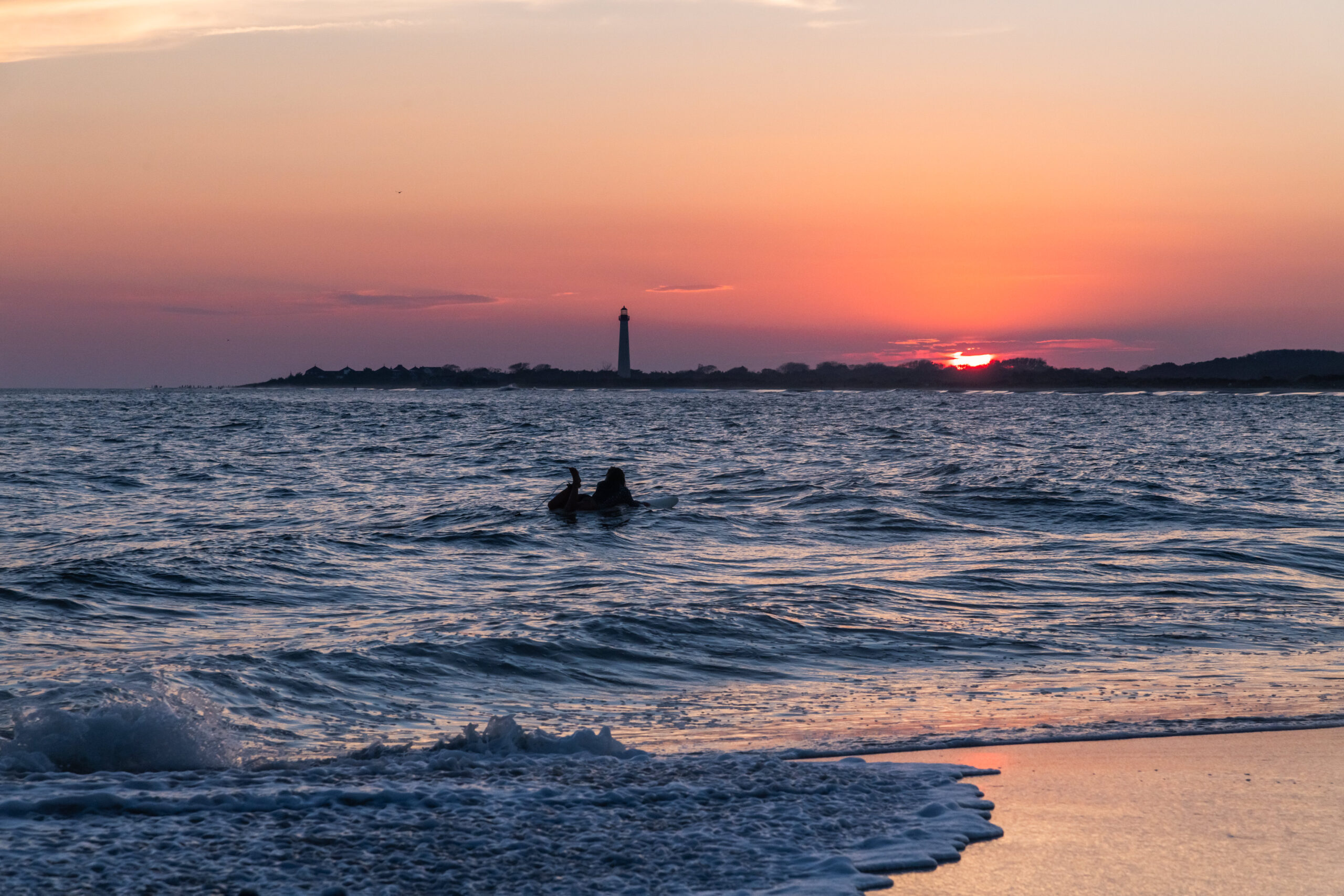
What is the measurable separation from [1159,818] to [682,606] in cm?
692

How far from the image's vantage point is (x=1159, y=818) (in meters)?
5.11

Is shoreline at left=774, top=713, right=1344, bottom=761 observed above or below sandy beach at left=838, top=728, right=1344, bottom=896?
below

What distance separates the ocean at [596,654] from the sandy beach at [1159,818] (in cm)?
23

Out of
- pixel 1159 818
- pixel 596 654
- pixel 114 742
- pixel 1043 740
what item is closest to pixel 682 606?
pixel 596 654

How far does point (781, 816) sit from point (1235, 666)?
5490mm

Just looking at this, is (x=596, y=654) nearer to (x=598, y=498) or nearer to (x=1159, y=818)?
(x=1159, y=818)

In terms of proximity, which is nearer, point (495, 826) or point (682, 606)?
point (495, 826)

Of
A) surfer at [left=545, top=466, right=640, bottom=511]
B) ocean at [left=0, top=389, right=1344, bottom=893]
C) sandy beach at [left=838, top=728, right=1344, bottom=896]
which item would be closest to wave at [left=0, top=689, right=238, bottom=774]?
ocean at [left=0, top=389, right=1344, bottom=893]

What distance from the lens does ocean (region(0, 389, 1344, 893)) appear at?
15.9 feet

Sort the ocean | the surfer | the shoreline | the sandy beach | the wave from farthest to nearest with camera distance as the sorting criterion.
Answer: the surfer < the shoreline < the wave < the ocean < the sandy beach

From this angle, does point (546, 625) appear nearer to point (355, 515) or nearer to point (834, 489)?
point (355, 515)

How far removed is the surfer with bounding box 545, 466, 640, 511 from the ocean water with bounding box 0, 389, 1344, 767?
1.17ft

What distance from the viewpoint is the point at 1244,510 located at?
20938 millimetres

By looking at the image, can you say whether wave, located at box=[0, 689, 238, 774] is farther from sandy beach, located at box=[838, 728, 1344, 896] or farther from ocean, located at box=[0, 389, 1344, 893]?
sandy beach, located at box=[838, 728, 1344, 896]
